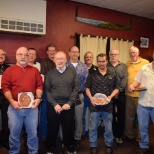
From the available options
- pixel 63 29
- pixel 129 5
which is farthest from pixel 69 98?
pixel 129 5

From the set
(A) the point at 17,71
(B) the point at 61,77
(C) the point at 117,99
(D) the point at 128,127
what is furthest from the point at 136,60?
(A) the point at 17,71

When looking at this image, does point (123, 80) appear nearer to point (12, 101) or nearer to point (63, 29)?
point (12, 101)

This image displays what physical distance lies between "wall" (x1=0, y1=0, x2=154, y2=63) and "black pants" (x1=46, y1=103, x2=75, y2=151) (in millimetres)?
1622

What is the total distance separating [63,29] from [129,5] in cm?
158

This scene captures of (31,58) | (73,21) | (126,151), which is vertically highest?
(73,21)

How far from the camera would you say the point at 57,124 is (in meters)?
2.66

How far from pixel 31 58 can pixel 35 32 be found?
736 mm

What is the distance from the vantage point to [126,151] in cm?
298

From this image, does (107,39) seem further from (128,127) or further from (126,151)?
(126,151)

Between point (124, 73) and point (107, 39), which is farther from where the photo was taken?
point (107, 39)

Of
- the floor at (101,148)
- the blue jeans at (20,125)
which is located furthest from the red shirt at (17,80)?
the floor at (101,148)

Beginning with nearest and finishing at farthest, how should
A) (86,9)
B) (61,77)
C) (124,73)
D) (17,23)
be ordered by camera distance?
(61,77), (124,73), (17,23), (86,9)

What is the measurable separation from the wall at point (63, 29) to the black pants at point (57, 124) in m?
1.62

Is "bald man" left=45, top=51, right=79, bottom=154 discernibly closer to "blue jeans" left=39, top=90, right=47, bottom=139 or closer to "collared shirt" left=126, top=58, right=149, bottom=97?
"blue jeans" left=39, top=90, right=47, bottom=139
